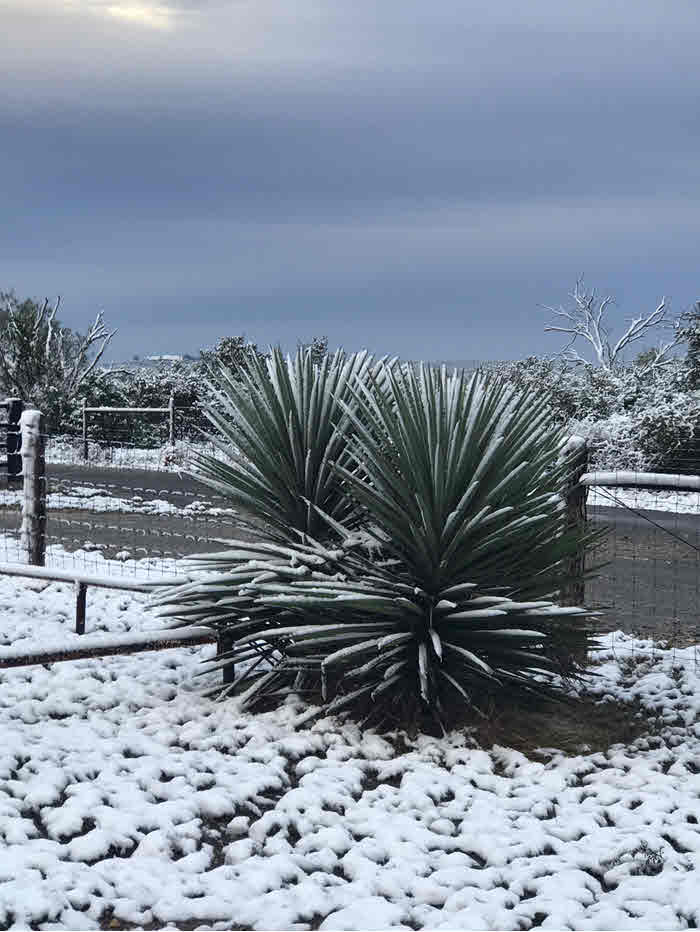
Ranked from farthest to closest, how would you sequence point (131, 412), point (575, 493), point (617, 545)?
point (131, 412) < point (617, 545) < point (575, 493)

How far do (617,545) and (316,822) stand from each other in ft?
31.9

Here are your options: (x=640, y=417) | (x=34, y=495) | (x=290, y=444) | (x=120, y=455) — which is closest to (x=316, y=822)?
(x=290, y=444)

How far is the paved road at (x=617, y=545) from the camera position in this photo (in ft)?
29.4

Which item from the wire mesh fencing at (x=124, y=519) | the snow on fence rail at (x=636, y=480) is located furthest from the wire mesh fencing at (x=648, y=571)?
the wire mesh fencing at (x=124, y=519)

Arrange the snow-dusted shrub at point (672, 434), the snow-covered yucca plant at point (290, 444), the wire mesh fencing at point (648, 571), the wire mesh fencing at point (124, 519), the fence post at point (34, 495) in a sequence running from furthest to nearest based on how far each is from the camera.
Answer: the snow-dusted shrub at point (672, 434)
the wire mesh fencing at point (124, 519)
the fence post at point (34, 495)
the wire mesh fencing at point (648, 571)
the snow-covered yucca plant at point (290, 444)

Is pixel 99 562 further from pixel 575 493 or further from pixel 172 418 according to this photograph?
pixel 172 418

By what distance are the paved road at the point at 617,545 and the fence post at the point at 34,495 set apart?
4.56 ft

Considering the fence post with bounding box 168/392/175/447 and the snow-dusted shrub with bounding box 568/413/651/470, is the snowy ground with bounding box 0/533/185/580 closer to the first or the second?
the snow-dusted shrub with bounding box 568/413/651/470

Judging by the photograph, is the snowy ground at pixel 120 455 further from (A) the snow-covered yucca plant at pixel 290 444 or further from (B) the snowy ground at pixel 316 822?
(B) the snowy ground at pixel 316 822

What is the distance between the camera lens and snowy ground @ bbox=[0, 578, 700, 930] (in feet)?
11.8

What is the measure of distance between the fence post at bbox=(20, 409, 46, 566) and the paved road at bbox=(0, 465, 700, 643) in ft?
4.56

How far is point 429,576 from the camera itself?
217 inches

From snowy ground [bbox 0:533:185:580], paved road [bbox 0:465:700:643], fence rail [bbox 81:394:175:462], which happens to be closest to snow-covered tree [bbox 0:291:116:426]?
fence rail [bbox 81:394:175:462]

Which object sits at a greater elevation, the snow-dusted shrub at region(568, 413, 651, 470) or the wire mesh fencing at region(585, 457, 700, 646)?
the snow-dusted shrub at region(568, 413, 651, 470)
